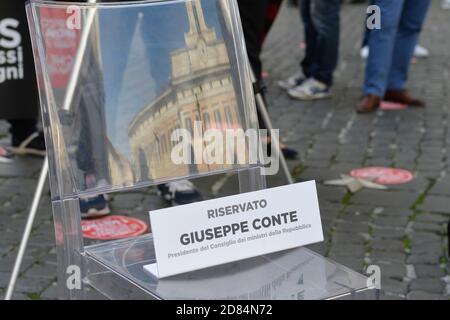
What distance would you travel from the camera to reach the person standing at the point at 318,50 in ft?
20.6

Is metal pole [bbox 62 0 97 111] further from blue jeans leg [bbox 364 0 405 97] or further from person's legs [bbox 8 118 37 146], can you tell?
blue jeans leg [bbox 364 0 405 97]

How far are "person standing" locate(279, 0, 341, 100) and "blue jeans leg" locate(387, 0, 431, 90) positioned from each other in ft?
1.43

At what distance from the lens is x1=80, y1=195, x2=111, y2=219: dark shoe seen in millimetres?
3850

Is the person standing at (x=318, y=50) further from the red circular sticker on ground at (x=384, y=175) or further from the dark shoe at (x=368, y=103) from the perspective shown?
the red circular sticker on ground at (x=384, y=175)

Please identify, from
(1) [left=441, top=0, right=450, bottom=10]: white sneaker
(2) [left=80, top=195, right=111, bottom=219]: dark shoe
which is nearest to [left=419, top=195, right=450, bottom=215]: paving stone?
(2) [left=80, top=195, right=111, bottom=219]: dark shoe

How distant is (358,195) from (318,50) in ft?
7.85

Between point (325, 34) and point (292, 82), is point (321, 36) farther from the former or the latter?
point (292, 82)

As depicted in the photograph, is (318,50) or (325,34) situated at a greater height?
(325,34)

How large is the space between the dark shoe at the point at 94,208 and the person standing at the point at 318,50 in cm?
284

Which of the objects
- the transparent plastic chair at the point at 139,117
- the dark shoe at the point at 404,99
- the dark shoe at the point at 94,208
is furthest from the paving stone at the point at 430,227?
the dark shoe at the point at 404,99

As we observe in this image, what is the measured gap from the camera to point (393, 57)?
6391 millimetres

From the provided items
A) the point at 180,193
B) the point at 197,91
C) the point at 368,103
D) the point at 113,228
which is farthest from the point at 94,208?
the point at 368,103

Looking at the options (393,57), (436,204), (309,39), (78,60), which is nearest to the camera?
(78,60)
